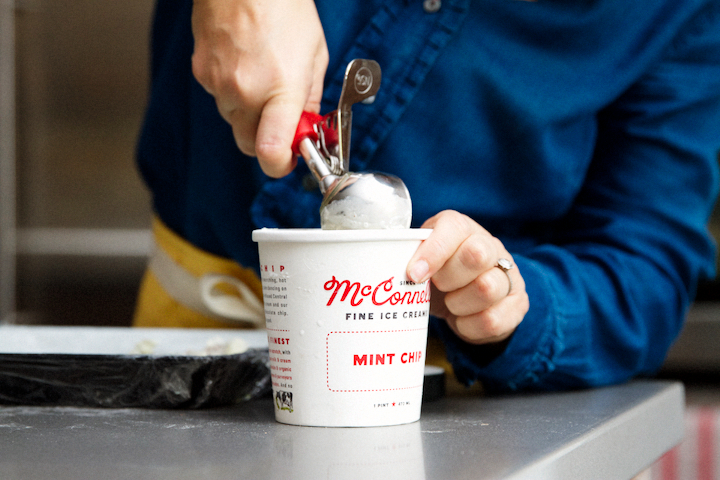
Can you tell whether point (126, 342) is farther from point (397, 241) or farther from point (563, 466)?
point (563, 466)

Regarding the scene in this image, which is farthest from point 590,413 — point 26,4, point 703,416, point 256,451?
point 26,4

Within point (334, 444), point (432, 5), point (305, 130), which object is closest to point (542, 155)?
point (432, 5)

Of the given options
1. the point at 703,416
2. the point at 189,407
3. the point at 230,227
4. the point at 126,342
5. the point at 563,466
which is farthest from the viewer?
the point at 703,416

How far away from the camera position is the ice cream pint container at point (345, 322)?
0.52m

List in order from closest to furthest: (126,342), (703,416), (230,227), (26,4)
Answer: (126,342) → (230,227) → (703,416) → (26,4)

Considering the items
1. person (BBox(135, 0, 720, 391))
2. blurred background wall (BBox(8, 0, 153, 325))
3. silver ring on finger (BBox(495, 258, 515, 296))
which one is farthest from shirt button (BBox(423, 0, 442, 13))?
blurred background wall (BBox(8, 0, 153, 325))

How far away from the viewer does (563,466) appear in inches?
17.9

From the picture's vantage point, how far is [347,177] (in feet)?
1.80

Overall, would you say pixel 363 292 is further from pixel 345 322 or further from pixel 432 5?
pixel 432 5

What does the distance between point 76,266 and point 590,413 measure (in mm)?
1829

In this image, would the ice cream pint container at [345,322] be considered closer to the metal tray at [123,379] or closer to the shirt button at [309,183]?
the metal tray at [123,379]

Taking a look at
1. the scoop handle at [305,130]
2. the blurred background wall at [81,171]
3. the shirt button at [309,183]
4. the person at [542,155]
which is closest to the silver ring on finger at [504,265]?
the person at [542,155]

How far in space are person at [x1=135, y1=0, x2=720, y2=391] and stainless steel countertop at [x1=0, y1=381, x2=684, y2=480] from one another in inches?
4.9

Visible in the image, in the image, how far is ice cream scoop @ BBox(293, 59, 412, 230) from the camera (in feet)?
1.77
